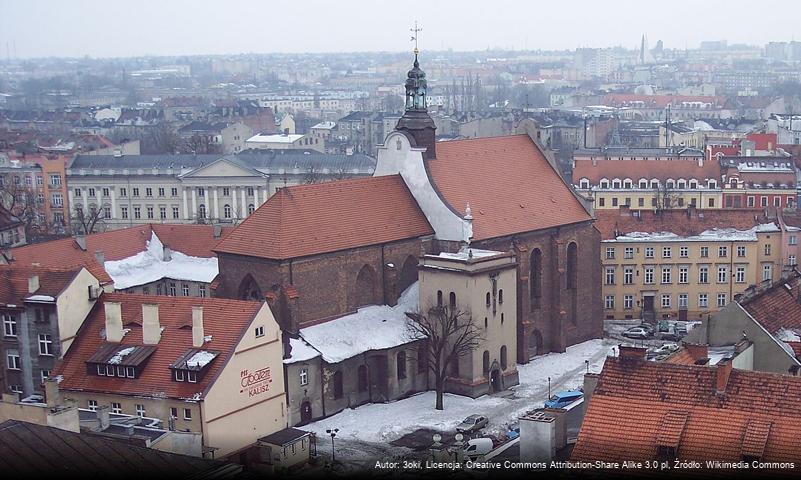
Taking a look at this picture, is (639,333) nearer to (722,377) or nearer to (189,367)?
(189,367)

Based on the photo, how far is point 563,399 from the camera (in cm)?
5347

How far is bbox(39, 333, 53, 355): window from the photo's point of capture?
48.9m

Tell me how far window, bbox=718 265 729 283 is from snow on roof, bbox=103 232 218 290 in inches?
1187

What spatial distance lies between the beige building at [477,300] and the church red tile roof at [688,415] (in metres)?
21.0

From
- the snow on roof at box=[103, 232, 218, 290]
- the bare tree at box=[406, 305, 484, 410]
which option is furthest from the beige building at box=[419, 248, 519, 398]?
the snow on roof at box=[103, 232, 218, 290]

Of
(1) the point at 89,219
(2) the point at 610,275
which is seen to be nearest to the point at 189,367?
(2) the point at 610,275

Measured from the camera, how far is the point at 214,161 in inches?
4306

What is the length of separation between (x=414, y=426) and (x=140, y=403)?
40.8 feet

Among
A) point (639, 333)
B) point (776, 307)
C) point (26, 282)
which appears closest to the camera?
point (776, 307)

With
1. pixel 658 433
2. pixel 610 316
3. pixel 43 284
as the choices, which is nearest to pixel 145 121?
pixel 610 316

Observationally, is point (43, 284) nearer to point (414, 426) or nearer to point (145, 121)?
point (414, 426)

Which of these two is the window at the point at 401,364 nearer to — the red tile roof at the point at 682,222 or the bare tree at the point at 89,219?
the red tile roof at the point at 682,222

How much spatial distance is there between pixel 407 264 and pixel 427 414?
29.2 ft

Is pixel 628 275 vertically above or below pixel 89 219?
above
